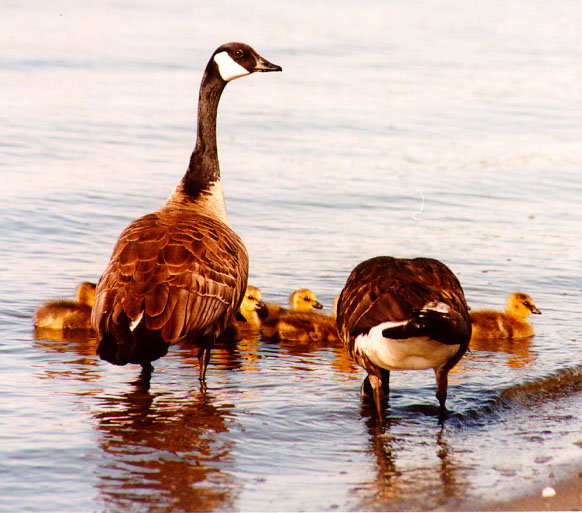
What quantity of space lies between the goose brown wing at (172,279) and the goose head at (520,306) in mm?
2880

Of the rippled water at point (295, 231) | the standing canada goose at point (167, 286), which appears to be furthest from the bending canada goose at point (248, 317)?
the standing canada goose at point (167, 286)

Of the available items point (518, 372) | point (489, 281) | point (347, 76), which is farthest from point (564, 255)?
point (347, 76)

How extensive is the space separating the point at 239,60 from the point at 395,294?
361 centimetres

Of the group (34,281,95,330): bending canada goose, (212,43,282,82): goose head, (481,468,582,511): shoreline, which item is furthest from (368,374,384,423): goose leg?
(212,43,282,82): goose head

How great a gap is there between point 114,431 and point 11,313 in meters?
3.05

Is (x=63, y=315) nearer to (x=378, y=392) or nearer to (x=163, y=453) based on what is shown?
(x=163, y=453)

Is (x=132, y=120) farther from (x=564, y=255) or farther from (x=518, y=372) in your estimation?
(x=518, y=372)

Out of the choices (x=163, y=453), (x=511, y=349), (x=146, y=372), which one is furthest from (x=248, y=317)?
(x=163, y=453)

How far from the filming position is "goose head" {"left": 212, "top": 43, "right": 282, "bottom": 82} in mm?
9359

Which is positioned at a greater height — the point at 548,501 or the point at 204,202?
the point at 204,202

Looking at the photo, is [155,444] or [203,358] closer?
[155,444]

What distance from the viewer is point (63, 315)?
8.97 metres

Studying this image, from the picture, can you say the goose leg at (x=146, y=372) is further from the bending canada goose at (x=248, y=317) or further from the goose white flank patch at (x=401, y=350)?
the goose white flank patch at (x=401, y=350)

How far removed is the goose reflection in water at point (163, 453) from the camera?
562 centimetres
